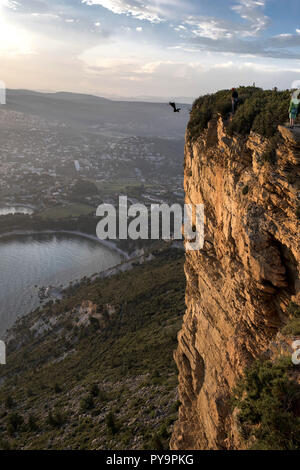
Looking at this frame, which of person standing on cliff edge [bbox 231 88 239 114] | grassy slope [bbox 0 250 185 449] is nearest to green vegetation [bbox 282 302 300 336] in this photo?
person standing on cliff edge [bbox 231 88 239 114]

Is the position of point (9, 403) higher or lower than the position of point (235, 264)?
lower

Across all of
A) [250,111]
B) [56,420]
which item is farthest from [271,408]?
[56,420]

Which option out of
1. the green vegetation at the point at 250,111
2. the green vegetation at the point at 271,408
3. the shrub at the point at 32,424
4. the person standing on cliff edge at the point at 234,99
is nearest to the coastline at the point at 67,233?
the shrub at the point at 32,424

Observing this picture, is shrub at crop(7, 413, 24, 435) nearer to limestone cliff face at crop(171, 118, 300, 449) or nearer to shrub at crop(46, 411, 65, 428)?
shrub at crop(46, 411, 65, 428)

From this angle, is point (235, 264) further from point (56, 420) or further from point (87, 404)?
point (56, 420)

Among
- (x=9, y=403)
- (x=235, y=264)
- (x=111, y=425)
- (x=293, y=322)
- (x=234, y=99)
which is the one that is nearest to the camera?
(x=293, y=322)

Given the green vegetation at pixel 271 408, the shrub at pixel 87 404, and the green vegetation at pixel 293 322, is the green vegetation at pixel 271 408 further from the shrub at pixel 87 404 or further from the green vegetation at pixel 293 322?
the shrub at pixel 87 404

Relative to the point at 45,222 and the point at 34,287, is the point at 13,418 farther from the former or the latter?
the point at 45,222
